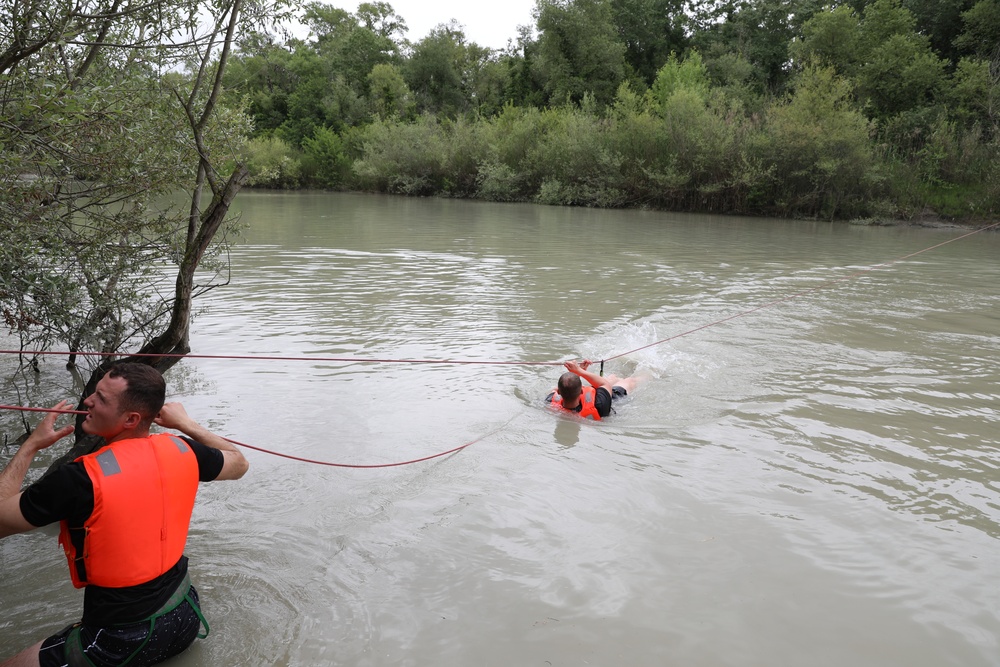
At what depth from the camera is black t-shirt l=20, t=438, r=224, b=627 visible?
9.11 ft

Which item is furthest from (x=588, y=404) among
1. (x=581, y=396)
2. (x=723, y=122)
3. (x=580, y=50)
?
(x=580, y=50)

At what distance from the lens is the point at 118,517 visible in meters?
2.92

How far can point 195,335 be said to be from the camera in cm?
969

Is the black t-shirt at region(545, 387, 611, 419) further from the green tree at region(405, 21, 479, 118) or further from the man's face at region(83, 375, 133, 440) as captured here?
the green tree at region(405, 21, 479, 118)

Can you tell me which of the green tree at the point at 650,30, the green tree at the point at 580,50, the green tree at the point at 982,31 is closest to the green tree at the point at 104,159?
the green tree at the point at 982,31

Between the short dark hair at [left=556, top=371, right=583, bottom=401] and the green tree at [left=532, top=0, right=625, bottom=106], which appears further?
the green tree at [left=532, top=0, right=625, bottom=106]

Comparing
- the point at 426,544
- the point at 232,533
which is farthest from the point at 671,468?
the point at 232,533

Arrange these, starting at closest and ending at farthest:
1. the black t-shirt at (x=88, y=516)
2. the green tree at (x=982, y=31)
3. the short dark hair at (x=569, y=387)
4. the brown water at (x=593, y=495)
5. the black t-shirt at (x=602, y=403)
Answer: the black t-shirt at (x=88, y=516) → the brown water at (x=593, y=495) → the short dark hair at (x=569, y=387) → the black t-shirt at (x=602, y=403) → the green tree at (x=982, y=31)

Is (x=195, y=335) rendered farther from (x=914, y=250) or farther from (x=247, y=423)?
(x=914, y=250)

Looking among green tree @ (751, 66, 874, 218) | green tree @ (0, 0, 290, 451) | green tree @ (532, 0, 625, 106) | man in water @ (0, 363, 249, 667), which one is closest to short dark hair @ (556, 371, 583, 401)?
green tree @ (0, 0, 290, 451)

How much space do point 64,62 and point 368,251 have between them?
47.4ft

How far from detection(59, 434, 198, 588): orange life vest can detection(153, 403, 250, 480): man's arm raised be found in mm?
189

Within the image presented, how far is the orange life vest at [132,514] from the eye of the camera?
2895mm

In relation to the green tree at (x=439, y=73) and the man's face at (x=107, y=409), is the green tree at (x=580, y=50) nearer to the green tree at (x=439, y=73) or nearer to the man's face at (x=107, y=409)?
the green tree at (x=439, y=73)
